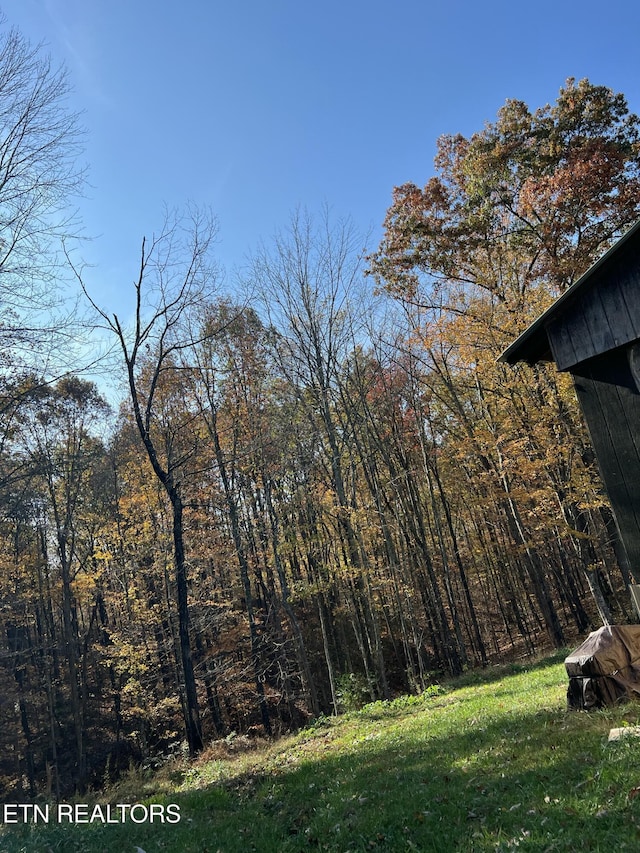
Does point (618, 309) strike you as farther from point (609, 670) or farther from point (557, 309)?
point (609, 670)

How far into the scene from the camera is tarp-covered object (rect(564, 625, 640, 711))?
566 centimetres

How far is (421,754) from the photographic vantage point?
5867 mm

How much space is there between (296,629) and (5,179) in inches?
530

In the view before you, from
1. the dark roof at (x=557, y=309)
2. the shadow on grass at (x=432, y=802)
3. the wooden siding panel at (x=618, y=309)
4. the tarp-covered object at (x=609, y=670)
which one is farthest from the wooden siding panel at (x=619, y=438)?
the tarp-covered object at (x=609, y=670)

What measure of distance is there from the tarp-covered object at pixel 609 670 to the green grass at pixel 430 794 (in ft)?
0.98

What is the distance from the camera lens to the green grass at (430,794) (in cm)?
335

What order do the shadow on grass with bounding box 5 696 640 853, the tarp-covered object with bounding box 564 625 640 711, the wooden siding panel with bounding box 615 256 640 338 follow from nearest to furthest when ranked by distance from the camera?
1. the shadow on grass with bounding box 5 696 640 853
2. the wooden siding panel with bounding box 615 256 640 338
3. the tarp-covered object with bounding box 564 625 640 711

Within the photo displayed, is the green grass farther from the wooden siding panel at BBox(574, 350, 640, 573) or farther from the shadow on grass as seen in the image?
the wooden siding panel at BBox(574, 350, 640, 573)

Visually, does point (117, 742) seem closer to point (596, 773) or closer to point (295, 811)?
point (295, 811)

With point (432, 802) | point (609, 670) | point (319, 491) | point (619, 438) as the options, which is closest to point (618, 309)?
point (619, 438)

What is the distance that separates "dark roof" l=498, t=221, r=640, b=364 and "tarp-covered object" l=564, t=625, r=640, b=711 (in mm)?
3428

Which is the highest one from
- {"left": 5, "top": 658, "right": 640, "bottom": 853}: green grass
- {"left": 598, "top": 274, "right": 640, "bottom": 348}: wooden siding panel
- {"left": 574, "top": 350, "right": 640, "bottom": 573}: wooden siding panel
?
{"left": 598, "top": 274, "right": 640, "bottom": 348}: wooden siding panel

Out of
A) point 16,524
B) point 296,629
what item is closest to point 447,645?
point 296,629

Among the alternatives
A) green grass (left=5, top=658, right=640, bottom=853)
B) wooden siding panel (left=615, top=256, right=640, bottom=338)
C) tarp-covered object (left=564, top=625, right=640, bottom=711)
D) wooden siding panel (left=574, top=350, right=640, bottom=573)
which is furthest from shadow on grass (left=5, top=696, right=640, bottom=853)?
wooden siding panel (left=615, top=256, right=640, bottom=338)
